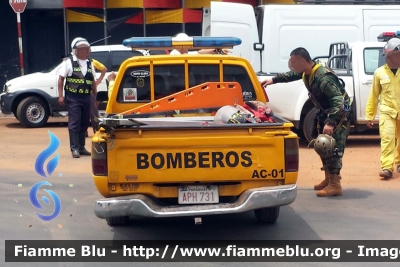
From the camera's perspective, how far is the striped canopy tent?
19.0 meters

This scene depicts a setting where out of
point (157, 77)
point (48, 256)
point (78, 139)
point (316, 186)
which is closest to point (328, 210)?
point (316, 186)

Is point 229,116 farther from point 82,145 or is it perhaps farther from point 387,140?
point 82,145

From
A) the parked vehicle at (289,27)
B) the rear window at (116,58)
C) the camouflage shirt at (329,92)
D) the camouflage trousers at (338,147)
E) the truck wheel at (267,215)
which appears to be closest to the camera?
the truck wheel at (267,215)

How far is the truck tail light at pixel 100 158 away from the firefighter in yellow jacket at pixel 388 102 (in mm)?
4534

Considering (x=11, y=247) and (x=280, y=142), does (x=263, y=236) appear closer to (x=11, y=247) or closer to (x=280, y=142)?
(x=280, y=142)

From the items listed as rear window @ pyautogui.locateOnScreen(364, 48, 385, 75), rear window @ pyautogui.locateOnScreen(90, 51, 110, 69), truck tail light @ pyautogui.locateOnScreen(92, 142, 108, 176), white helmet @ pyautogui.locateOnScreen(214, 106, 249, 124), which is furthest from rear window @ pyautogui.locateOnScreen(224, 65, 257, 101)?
rear window @ pyautogui.locateOnScreen(90, 51, 110, 69)

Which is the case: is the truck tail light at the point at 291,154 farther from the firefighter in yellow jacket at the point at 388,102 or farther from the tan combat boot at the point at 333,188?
the firefighter in yellow jacket at the point at 388,102

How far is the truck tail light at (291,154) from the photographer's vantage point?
6352 mm

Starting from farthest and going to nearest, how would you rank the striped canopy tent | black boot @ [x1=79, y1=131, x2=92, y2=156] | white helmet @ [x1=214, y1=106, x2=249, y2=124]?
the striped canopy tent, black boot @ [x1=79, y1=131, x2=92, y2=156], white helmet @ [x1=214, y1=106, x2=249, y2=124]

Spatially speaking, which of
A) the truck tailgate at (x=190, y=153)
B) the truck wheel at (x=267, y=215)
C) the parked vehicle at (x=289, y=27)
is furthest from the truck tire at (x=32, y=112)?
the truck tailgate at (x=190, y=153)

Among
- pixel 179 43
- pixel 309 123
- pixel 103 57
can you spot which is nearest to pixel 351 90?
pixel 309 123

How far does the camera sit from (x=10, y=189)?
921 cm

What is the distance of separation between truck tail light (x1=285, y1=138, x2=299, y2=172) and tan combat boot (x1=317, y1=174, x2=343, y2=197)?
2333 millimetres

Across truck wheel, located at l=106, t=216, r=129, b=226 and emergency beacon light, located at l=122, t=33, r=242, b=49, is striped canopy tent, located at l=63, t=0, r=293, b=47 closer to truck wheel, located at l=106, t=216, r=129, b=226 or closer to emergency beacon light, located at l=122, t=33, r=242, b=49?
emergency beacon light, located at l=122, t=33, r=242, b=49
